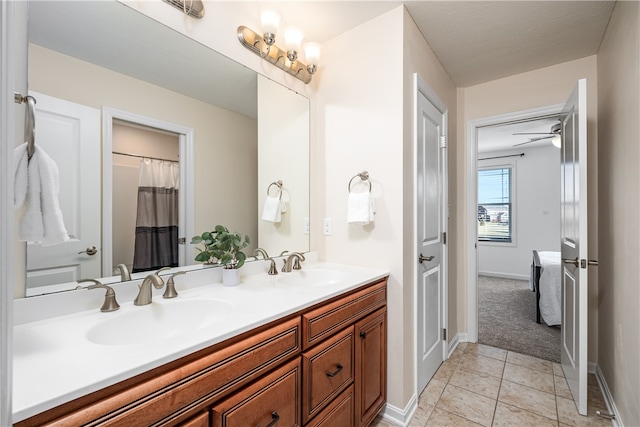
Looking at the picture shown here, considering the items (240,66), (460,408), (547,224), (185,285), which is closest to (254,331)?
(185,285)

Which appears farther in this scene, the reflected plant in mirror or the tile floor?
the tile floor

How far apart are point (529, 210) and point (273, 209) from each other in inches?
209

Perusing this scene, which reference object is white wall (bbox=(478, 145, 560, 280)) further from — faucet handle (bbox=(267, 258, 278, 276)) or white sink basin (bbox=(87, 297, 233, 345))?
white sink basin (bbox=(87, 297, 233, 345))

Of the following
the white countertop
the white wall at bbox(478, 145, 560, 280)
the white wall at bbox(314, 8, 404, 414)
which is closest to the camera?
the white countertop

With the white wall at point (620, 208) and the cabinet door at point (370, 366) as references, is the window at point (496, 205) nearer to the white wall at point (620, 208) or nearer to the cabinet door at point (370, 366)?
the white wall at point (620, 208)

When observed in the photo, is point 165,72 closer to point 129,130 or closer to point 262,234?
point 129,130

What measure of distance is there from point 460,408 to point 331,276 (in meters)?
1.17

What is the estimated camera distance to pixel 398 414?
1.73m

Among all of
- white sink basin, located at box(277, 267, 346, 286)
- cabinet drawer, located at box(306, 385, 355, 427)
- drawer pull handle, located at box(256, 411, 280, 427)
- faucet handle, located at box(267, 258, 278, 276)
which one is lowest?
cabinet drawer, located at box(306, 385, 355, 427)

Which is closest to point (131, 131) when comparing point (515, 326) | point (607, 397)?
point (607, 397)

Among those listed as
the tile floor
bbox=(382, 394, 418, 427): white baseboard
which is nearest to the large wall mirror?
bbox=(382, 394, 418, 427): white baseboard

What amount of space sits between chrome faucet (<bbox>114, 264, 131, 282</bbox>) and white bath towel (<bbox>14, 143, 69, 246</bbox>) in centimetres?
43

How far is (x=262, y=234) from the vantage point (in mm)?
1816

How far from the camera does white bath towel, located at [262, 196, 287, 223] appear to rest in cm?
185
